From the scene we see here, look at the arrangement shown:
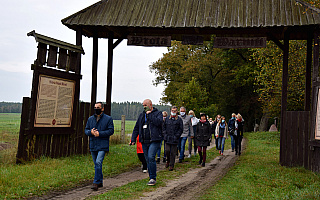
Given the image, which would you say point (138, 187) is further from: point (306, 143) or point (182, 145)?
point (306, 143)

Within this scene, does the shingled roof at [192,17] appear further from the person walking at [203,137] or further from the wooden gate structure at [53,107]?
the person walking at [203,137]

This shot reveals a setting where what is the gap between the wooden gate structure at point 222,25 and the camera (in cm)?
1184

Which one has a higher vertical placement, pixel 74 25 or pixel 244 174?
pixel 74 25

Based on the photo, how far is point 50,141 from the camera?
11.3 meters

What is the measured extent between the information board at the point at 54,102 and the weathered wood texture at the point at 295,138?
7.70 meters

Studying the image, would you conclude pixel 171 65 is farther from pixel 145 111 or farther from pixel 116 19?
pixel 145 111

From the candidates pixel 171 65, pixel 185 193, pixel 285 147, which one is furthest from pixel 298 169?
pixel 171 65

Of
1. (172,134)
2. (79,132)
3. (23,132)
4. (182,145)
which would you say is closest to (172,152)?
(172,134)

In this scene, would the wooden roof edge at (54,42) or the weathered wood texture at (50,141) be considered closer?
the weathered wood texture at (50,141)

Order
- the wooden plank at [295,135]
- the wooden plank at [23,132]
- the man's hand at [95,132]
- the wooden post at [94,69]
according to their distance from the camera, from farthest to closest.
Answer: the wooden post at [94,69]
the wooden plank at [295,135]
the wooden plank at [23,132]
the man's hand at [95,132]

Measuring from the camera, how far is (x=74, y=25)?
42.5 ft

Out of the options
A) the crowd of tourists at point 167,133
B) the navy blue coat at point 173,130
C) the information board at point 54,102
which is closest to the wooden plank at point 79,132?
the information board at point 54,102

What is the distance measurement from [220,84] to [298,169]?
102 feet

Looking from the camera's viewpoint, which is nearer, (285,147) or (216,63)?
(285,147)
